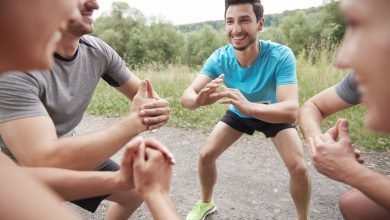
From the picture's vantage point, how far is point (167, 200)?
1.70 metres

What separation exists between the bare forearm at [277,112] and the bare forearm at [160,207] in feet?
5.43

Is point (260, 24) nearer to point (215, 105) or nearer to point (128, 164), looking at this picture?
point (128, 164)

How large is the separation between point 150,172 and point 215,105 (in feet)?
17.0

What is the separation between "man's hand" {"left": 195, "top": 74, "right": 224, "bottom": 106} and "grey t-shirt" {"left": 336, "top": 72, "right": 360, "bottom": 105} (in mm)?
1002

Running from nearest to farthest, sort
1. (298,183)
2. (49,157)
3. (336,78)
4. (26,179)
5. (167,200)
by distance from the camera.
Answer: (26,179) < (167,200) < (49,157) < (298,183) < (336,78)

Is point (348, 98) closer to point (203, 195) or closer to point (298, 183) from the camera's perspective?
point (298, 183)

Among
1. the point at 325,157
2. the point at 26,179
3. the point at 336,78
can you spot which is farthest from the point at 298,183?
the point at 336,78

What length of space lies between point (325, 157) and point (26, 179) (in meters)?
1.69

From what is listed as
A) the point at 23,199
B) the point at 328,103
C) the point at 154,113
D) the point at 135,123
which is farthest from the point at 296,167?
the point at 23,199

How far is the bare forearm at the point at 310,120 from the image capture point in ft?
8.86

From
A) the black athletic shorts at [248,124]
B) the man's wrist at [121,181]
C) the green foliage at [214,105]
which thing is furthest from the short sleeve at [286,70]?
the green foliage at [214,105]

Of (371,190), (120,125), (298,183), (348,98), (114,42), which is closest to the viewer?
(371,190)

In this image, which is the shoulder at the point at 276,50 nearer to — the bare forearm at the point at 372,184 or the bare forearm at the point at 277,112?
the bare forearm at the point at 277,112

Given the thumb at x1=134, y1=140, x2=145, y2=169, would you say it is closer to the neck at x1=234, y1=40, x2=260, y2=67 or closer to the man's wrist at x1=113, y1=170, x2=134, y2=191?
the man's wrist at x1=113, y1=170, x2=134, y2=191
